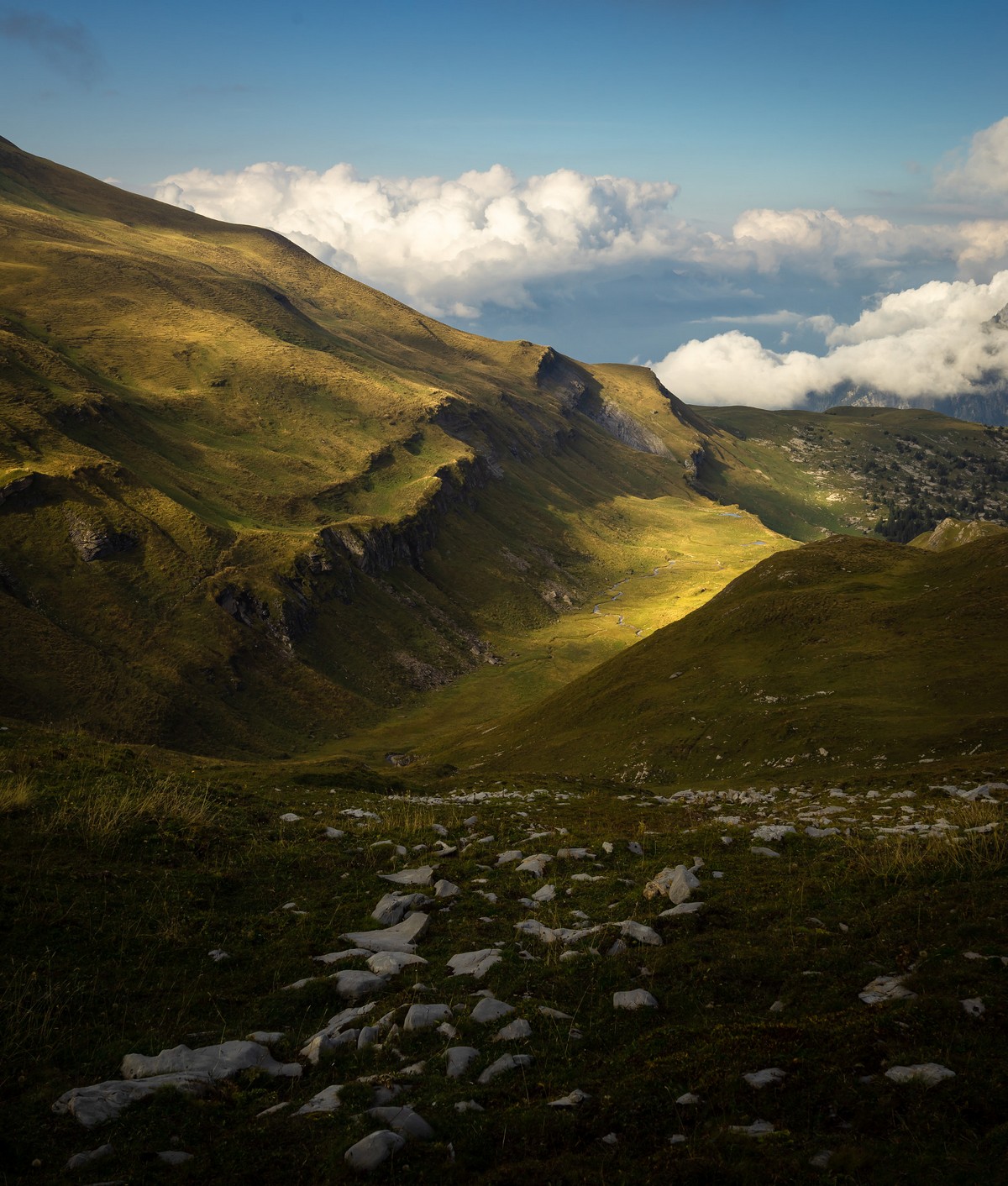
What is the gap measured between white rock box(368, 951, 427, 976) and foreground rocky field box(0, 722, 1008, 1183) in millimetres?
73

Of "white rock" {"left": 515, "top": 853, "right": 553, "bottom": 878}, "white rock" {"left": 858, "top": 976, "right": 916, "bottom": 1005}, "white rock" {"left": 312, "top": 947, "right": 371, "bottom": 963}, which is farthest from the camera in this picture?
"white rock" {"left": 515, "top": 853, "right": 553, "bottom": 878}

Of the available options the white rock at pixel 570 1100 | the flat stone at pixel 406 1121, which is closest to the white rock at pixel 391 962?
the flat stone at pixel 406 1121

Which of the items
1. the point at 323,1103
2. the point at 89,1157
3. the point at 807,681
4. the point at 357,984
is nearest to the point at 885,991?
the point at 323,1103

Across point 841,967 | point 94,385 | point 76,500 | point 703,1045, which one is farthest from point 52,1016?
point 94,385

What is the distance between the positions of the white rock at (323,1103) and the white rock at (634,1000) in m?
4.90

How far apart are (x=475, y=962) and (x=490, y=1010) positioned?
2150mm

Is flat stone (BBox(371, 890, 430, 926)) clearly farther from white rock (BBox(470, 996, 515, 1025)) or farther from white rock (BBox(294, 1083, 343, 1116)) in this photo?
white rock (BBox(294, 1083, 343, 1116))

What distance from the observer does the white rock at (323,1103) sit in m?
11.3

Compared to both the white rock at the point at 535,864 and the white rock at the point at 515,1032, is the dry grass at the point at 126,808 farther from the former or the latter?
the white rock at the point at 515,1032

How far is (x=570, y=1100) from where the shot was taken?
36.4 ft

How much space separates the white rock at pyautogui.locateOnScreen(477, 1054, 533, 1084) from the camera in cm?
1193

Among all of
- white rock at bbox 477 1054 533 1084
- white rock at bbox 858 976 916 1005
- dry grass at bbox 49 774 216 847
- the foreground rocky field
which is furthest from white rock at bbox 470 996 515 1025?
dry grass at bbox 49 774 216 847

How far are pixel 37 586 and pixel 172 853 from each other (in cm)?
13821

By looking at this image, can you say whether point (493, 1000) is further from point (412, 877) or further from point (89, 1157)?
point (412, 877)
